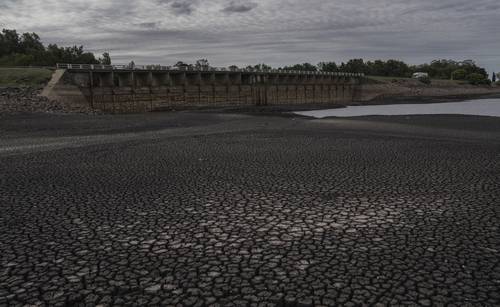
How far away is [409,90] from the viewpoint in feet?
434

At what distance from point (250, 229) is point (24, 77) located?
5230 centimetres

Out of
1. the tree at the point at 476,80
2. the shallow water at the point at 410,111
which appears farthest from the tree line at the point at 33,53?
the tree at the point at 476,80

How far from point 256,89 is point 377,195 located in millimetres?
74507

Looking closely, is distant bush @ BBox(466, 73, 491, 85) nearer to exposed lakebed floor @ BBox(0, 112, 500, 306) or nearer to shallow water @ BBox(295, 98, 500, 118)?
shallow water @ BBox(295, 98, 500, 118)

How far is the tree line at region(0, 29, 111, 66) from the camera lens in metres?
80.1

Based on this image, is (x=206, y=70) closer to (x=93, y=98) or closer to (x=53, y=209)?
(x=93, y=98)

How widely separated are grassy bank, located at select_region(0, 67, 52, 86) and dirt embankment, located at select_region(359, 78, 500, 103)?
76916mm

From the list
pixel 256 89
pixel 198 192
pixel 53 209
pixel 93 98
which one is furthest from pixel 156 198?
pixel 256 89

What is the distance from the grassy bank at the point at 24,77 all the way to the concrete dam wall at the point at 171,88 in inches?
61.6

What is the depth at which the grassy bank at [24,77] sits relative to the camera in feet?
161

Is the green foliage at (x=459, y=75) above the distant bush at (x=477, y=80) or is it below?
above

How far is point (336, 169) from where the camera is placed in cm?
1344

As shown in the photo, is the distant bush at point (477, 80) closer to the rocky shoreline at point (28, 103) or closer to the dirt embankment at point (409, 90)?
the dirt embankment at point (409, 90)

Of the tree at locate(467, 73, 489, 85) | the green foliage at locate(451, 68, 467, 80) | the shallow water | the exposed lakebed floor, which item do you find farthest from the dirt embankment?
the exposed lakebed floor
